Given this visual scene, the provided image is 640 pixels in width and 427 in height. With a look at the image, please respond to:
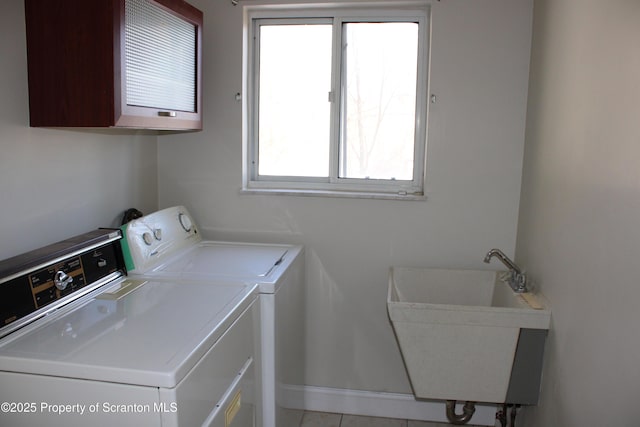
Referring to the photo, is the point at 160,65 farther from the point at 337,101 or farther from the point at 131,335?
the point at 131,335

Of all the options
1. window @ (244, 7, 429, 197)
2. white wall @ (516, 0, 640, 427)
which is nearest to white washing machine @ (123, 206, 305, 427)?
window @ (244, 7, 429, 197)

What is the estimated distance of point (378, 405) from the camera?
2756mm

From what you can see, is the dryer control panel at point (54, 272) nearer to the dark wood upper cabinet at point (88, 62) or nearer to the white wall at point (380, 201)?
the dark wood upper cabinet at point (88, 62)

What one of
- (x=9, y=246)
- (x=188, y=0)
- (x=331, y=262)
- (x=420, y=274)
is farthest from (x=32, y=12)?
(x=420, y=274)

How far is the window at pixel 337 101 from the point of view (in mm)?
2621

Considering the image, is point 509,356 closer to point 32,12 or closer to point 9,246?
point 9,246

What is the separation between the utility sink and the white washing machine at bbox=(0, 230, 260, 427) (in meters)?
0.63

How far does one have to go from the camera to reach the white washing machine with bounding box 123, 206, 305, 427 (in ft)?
6.54

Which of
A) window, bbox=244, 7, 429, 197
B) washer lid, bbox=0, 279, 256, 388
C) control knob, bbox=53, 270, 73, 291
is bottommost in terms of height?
washer lid, bbox=0, 279, 256, 388

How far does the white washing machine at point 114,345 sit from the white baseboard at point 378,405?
950mm

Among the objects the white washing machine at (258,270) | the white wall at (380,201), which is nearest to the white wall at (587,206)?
the white wall at (380,201)

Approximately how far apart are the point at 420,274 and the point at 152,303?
1282 mm

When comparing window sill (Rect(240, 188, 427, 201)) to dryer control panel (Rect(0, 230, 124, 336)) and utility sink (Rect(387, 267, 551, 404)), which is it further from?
dryer control panel (Rect(0, 230, 124, 336))

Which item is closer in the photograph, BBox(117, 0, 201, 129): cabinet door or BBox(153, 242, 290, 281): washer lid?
BBox(117, 0, 201, 129): cabinet door
